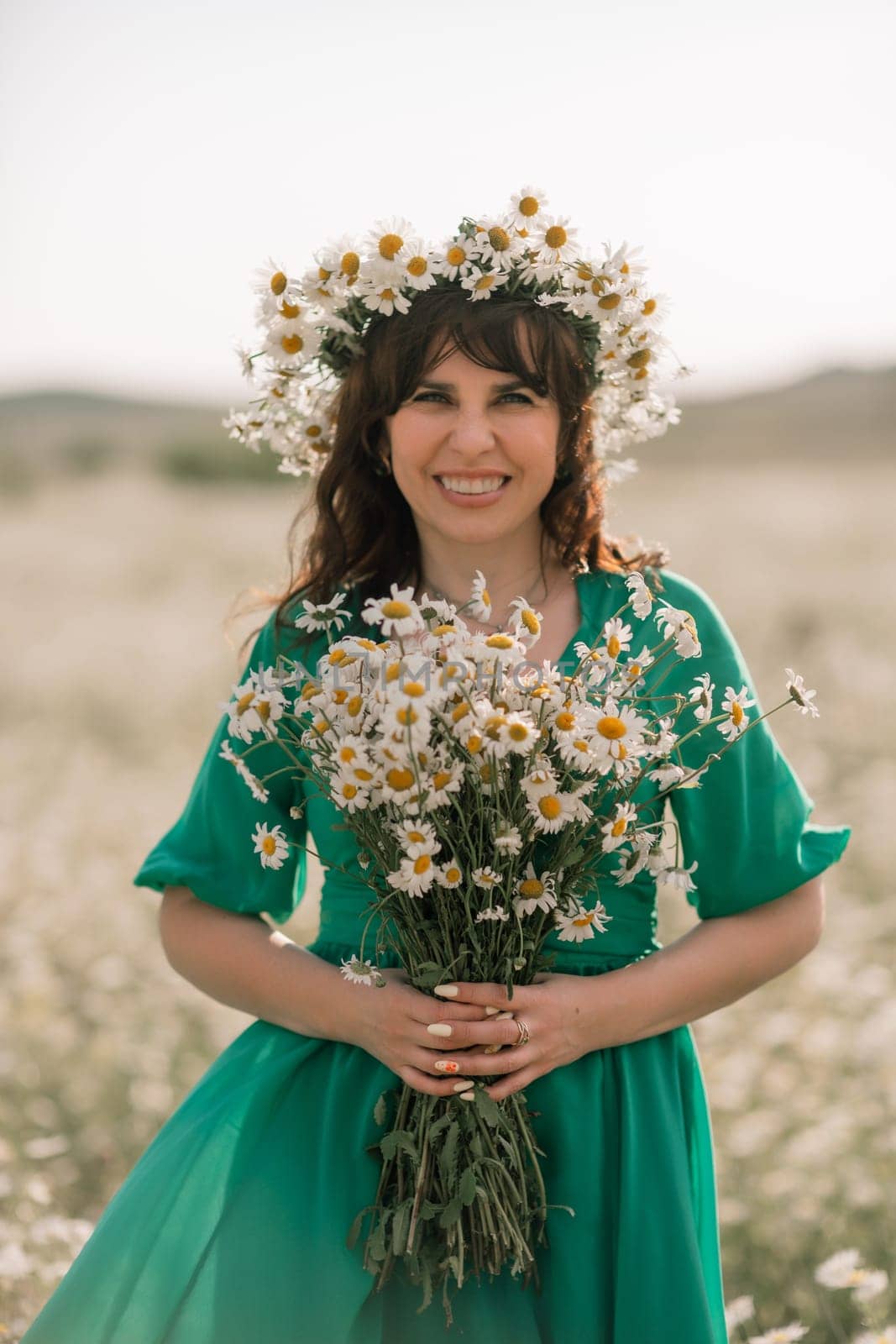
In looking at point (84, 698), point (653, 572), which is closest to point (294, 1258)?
point (653, 572)

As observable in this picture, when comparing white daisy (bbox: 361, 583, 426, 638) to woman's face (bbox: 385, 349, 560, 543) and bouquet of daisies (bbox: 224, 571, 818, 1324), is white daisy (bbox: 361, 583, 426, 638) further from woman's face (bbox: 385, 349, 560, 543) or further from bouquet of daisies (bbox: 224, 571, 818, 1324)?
woman's face (bbox: 385, 349, 560, 543)

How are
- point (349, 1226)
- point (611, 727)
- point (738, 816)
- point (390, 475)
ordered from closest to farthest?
point (611, 727), point (349, 1226), point (738, 816), point (390, 475)

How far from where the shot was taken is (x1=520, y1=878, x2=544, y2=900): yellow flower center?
1725 mm

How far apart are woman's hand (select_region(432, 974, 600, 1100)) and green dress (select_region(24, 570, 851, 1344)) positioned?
4.7 inches

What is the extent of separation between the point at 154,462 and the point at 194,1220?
1946cm

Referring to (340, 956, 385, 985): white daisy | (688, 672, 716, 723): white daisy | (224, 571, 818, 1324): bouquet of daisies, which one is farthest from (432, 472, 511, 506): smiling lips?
(340, 956, 385, 985): white daisy

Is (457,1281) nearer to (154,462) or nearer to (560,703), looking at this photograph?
(560,703)

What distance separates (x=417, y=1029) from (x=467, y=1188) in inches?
8.4

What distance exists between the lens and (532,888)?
5.67ft

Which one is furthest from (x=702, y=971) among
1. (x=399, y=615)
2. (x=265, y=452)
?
(x=265, y=452)

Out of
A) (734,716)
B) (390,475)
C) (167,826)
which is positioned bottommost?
(167,826)

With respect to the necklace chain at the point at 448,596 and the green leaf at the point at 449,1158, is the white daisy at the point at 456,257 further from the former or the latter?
the green leaf at the point at 449,1158

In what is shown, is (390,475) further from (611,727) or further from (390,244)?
(611,727)

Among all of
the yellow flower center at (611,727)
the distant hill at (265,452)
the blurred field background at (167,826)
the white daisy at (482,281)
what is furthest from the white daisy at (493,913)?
the distant hill at (265,452)
